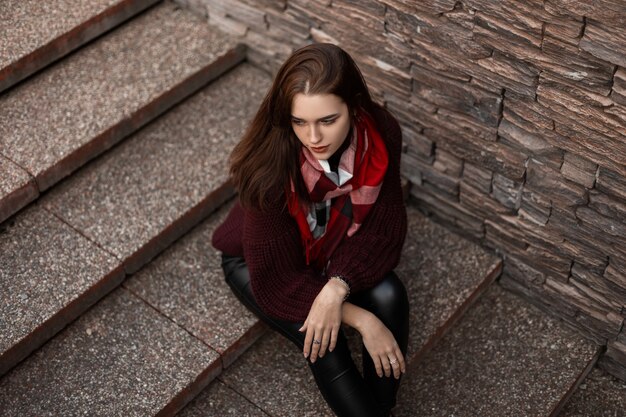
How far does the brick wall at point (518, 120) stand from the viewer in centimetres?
275

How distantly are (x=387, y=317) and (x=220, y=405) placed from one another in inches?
28.6

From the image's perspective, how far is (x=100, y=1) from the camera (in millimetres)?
3891

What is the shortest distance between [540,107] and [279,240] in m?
1.01

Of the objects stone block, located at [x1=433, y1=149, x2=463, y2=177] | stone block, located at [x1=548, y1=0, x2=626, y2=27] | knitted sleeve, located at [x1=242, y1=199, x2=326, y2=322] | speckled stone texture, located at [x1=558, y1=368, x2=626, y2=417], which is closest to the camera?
stone block, located at [x1=548, y1=0, x2=626, y2=27]

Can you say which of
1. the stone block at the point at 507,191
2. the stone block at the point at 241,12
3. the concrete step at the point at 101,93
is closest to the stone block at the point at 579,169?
the stone block at the point at 507,191

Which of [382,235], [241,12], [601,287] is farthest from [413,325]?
[241,12]

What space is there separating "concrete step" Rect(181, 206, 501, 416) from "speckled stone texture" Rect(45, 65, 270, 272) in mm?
612

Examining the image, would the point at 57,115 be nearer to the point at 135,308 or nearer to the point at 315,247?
the point at 135,308

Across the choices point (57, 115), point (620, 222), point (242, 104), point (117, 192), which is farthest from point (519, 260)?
point (57, 115)

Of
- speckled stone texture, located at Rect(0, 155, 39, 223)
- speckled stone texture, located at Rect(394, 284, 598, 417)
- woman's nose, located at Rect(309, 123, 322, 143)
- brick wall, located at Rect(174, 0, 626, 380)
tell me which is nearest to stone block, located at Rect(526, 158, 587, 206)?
brick wall, located at Rect(174, 0, 626, 380)

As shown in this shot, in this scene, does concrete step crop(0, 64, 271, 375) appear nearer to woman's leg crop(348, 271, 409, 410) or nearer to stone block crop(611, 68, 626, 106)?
woman's leg crop(348, 271, 409, 410)

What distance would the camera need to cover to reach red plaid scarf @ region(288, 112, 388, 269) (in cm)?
293

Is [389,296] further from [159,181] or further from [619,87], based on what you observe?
[159,181]

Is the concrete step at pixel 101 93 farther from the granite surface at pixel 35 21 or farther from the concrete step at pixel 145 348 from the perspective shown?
the concrete step at pixel 145 348
